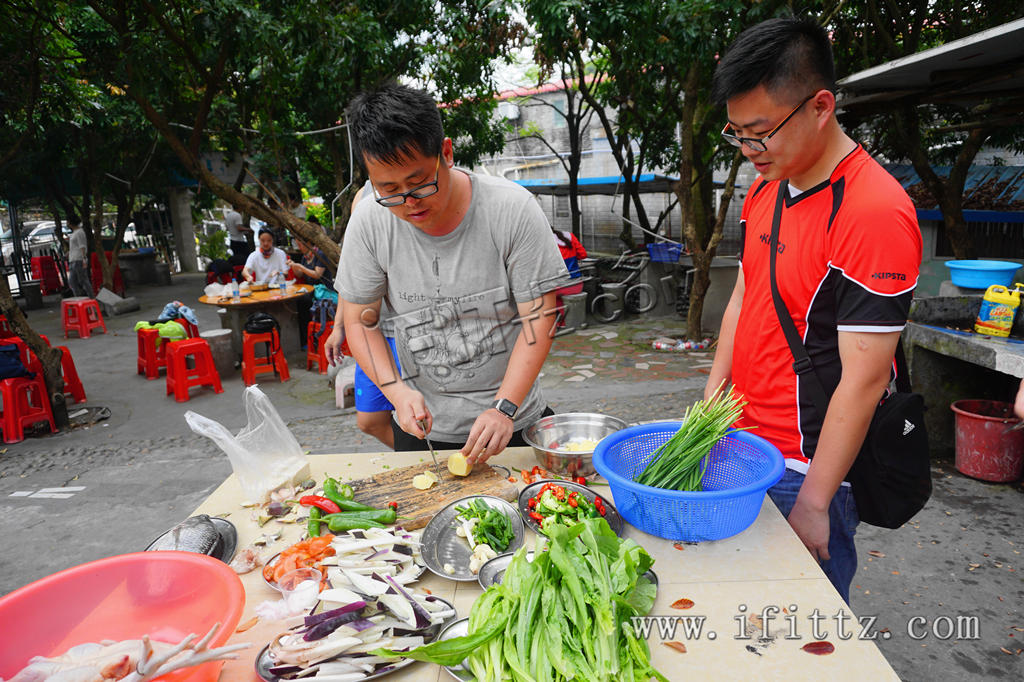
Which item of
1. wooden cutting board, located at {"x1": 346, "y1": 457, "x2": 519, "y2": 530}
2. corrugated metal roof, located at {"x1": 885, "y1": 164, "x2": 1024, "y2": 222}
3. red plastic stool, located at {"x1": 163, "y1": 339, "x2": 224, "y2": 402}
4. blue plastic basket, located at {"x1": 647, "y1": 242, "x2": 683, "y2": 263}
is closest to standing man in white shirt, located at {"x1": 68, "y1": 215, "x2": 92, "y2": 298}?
red plastic stool, located at {"x1": 163, "y1": 339, "x2": 224, "y2": 402}

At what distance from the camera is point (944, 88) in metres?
5.30

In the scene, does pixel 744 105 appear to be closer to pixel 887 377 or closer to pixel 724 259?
pixel 887 377

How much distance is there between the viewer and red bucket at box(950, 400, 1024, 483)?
4156 millimetres

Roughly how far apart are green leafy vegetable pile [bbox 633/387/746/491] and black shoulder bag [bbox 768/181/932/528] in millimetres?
264

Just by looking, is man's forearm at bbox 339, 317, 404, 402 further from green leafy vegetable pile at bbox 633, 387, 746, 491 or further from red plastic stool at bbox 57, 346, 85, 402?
red plastic stool at bbox 57, 346, 85, 402

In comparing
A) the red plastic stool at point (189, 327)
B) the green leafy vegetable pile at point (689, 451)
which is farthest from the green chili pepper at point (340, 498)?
the red plastic stool at point (189, 327)

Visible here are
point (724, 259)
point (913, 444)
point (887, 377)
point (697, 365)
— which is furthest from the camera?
point (724, 259)

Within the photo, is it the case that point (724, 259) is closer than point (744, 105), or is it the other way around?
point (744, 105)

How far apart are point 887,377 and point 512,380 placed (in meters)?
1.21

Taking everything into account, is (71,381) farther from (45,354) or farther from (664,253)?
(664,253)

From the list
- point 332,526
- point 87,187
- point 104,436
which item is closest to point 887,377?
point 332,526

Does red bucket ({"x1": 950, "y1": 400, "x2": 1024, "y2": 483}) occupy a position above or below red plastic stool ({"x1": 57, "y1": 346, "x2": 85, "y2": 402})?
below

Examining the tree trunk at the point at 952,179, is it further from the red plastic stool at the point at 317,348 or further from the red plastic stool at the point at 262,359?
the red plastic stool at the point at 262,359

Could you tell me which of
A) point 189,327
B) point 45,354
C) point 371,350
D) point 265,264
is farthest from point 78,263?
point 371,350
